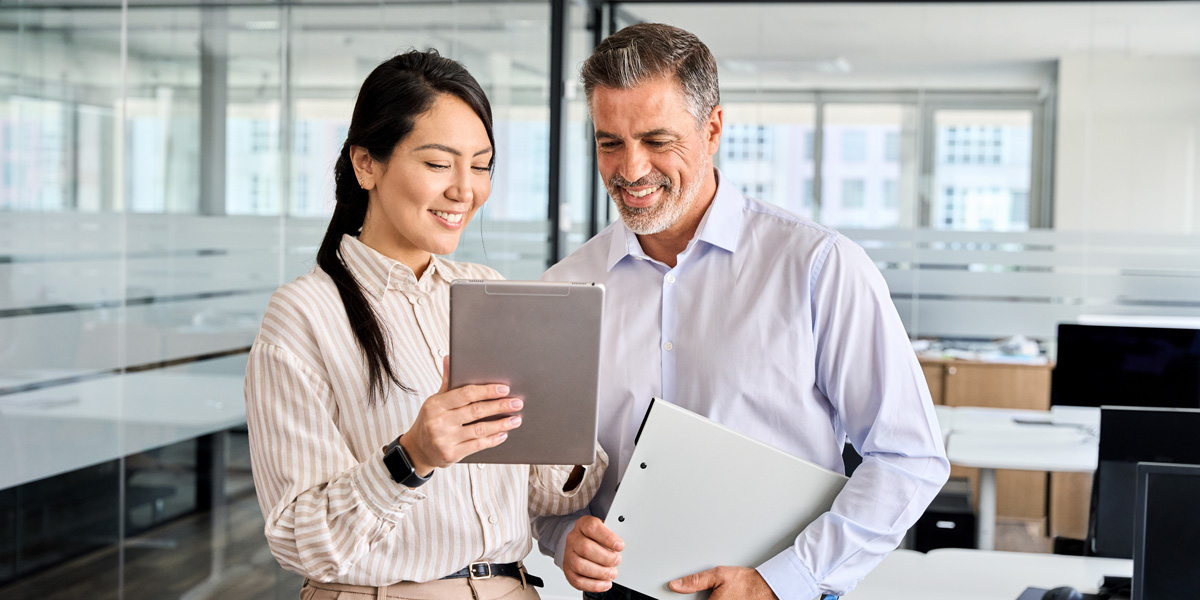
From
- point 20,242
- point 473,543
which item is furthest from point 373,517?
point 20,242

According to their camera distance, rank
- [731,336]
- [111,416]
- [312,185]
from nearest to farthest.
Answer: [731,336] < [111,416] < [312,185]

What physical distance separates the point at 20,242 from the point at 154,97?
21.7 inches

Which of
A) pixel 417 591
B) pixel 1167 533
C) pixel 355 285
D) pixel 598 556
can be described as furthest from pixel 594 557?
pixel 1167 533

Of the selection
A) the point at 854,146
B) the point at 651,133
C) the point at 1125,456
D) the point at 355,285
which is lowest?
the point at 1125,456

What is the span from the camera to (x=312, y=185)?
286 cm

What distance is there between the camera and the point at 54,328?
1.98 meters

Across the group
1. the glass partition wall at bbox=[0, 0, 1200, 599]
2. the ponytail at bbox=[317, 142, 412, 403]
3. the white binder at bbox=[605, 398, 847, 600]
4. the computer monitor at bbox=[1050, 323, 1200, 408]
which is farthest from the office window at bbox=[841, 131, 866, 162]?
the ponytail at bbox=[317, 142, 412, 403]

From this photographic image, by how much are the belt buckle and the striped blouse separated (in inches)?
0.6

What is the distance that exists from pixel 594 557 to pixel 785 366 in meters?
0.39

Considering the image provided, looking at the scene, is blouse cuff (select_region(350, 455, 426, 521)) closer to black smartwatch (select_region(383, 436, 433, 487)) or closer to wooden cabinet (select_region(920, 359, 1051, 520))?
black smartwatch (select_region(383, 436, 433, 487))

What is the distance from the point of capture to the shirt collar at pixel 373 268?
4.40ft

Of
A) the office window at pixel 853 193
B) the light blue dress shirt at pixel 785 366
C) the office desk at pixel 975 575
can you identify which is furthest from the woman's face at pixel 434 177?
the office window at pixel 853 193

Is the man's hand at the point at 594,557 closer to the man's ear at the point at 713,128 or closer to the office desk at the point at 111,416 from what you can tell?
the man's ear at the point at 713,128

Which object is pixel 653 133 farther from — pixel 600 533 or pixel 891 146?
pixel 891 146
